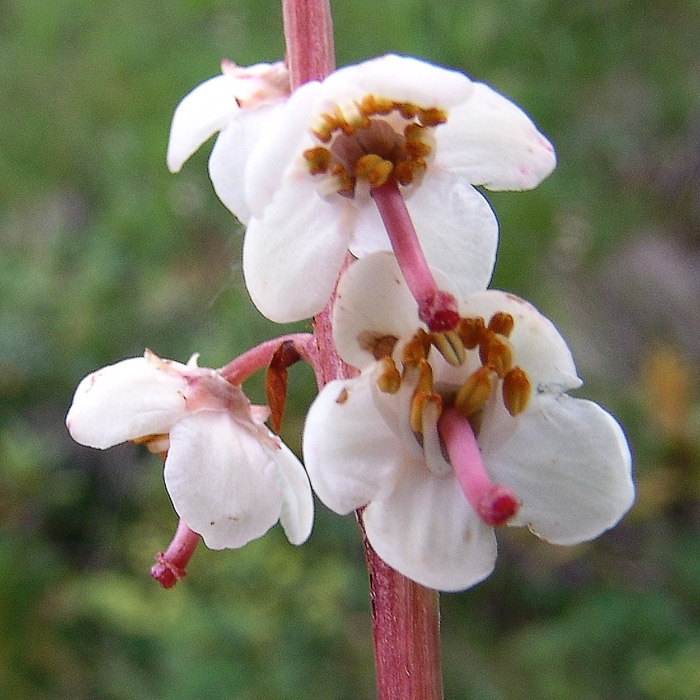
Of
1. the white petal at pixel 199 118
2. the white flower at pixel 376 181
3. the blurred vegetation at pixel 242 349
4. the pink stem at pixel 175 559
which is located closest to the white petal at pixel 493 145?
the white flower at pixel 376 181

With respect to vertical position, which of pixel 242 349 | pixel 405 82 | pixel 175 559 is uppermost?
pixel 405 82

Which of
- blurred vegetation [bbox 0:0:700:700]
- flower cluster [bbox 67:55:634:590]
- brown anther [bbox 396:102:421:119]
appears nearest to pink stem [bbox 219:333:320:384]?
flower cluster [bbox 67:55:634:590]

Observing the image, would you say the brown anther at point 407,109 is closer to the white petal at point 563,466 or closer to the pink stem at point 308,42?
the pink stem at point 308,42

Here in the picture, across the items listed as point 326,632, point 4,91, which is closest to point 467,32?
point 326,632

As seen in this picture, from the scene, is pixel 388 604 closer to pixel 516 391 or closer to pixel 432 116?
pixel 516 391

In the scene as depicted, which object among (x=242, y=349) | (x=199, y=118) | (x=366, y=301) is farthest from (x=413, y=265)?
(x=242, y=349)

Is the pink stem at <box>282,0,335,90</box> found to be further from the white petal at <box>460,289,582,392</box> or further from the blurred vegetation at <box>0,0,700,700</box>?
the blurred vegetation at <box>0,0,700,700</box>
